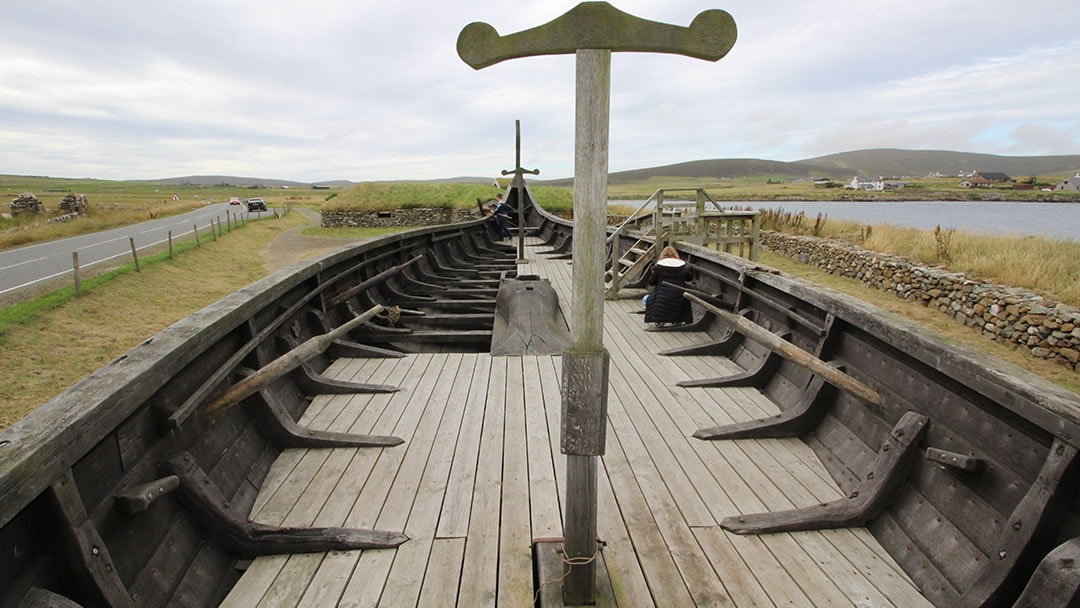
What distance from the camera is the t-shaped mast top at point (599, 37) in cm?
179

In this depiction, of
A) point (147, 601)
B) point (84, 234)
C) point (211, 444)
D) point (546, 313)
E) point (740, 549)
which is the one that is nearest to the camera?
point (147, 601)

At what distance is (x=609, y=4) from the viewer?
1.79 m

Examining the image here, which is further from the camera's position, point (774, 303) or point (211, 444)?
point (774, 303)

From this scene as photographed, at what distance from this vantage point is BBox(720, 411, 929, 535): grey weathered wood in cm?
231

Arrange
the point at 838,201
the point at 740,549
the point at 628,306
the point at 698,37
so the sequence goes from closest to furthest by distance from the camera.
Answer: the point at 698,37, the point at 740,549, the point at 628,306, the point at 838,201

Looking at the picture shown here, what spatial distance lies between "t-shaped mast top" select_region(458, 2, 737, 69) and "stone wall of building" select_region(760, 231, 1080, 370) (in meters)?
9.16

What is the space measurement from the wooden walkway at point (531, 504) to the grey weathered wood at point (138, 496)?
49cm

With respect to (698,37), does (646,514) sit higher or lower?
lower

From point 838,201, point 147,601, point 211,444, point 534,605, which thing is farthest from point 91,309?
point 838,201

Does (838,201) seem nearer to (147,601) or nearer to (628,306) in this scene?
(628,306)

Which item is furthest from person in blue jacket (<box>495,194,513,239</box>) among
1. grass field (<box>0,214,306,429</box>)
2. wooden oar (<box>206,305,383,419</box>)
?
wooden oar (<box>206,305,383,419</box>)

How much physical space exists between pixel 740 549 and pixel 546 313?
3.31 metres

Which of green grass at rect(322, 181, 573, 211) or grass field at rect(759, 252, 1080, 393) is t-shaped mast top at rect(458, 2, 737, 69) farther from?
green grass at rect(322, 181, 573, 211)

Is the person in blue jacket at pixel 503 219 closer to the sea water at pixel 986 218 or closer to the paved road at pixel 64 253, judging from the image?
the paved road at pixel 64 253
